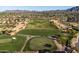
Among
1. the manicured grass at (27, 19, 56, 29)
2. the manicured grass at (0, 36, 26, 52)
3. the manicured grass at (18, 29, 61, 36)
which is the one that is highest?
the manicured grass at (27, 19, 56, 29)

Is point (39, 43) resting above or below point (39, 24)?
below

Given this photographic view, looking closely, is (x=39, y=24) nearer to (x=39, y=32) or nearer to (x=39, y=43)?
(x=39, y=32)

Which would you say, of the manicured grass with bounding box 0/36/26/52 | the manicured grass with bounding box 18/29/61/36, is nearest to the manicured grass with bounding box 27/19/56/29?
the manicured grass with bounding box 18/29/61/36

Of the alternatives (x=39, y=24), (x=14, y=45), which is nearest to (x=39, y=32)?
(x=39, y=24)

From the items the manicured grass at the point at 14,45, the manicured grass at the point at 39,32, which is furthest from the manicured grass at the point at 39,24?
the manicured grass at the point at 14,45

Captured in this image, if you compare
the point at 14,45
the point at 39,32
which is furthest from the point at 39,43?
the point at 14,45

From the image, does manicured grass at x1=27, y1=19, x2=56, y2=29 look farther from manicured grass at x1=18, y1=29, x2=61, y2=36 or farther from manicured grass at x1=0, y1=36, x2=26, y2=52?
manicured grass at x1=0, y1=36, x2=26, y2=52

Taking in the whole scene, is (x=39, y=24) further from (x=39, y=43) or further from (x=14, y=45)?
(x=14, y=45)
